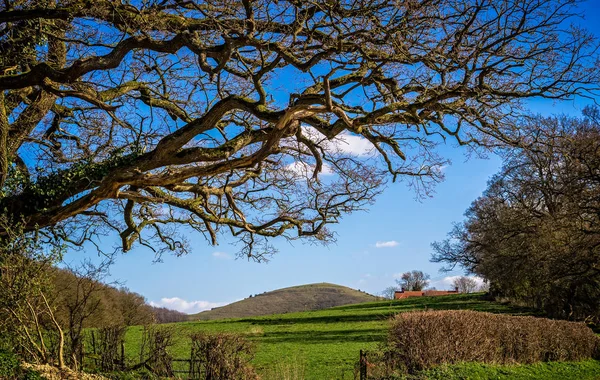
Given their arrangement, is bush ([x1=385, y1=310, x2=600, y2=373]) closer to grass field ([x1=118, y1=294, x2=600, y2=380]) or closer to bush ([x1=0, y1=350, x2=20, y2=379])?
grass field ([x1=118, y1=294, x2=600, y2=380])

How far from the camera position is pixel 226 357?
409 inches

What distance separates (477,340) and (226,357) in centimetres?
715

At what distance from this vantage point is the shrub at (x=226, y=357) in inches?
404

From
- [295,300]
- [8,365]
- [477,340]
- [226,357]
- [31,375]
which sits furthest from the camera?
[295,300]

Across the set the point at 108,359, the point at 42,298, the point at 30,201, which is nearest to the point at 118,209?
the point at 30,201

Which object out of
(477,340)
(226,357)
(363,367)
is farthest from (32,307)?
(477,340)

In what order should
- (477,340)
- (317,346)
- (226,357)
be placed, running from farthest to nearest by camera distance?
(317,346) → (477,340) → (226,357)

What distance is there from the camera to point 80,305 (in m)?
11.3

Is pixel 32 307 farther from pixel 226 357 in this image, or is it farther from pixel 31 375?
pixel 226 357

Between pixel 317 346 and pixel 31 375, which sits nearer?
pixel 31 375

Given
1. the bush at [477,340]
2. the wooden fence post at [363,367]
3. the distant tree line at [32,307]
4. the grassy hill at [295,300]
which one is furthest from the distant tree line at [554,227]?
the grassy hill at [295,300]

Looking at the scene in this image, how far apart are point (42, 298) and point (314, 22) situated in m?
7.22

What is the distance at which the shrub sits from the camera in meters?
10.3

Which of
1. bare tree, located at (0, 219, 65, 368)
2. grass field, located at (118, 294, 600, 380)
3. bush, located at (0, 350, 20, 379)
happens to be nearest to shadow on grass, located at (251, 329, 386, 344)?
grass field, located at (118, 294, 600, 380)
